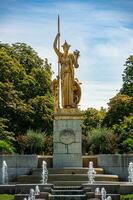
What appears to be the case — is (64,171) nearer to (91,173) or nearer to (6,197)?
(91,173)

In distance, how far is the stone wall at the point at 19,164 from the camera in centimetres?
2747

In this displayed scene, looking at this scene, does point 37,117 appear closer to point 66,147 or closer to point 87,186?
point 66,147

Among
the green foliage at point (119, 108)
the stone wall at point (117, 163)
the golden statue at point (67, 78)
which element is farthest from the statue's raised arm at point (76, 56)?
the green foliage at point (119, 108)

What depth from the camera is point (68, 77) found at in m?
29.0

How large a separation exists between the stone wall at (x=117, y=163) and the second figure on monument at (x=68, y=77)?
3.11 metres

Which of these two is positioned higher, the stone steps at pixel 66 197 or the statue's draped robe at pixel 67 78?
the statue's draped robe at pixel 67 78

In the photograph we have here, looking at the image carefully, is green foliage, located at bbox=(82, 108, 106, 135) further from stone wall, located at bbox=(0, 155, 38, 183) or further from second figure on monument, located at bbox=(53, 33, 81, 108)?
stone wall, located at bbox=(0, 155, 38, 183)

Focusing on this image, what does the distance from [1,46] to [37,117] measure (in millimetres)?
7616

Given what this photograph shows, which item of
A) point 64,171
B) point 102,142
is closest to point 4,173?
point 64,171

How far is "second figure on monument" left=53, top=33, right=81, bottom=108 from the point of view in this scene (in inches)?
1132

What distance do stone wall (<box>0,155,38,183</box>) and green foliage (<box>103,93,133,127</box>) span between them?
1984cm

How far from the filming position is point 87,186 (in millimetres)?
21516

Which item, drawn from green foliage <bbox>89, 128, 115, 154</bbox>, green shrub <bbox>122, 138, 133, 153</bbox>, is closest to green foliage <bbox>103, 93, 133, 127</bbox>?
green shrub <bbox>122, 138, 133, 153</bbox>

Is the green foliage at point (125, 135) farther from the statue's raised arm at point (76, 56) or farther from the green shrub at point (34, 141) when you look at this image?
the statue's raised arm at point (76, 56)
